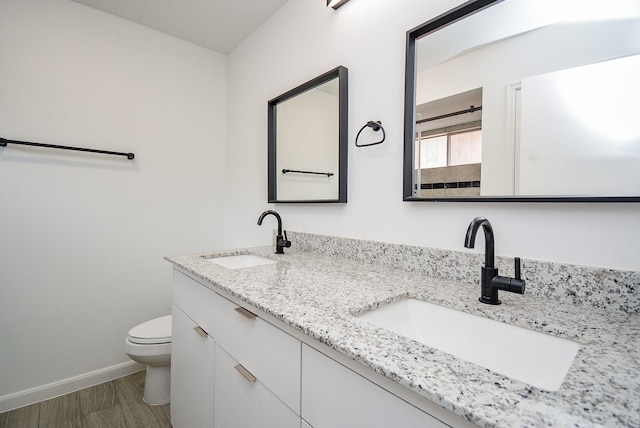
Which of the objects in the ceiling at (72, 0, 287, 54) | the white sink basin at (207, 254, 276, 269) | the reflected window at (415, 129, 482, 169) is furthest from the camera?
the ceiling at (72, 0, 287, 54)

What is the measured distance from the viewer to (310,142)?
1.67 meters

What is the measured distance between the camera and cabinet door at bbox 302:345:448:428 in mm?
476

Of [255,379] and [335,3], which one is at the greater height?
[335,3]

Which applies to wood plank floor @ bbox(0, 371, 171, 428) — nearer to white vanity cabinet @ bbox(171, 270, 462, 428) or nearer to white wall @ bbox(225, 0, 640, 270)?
white vanity cabinet @ bbox(171, 270, 462, 428)

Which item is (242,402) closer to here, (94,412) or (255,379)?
(255,379)

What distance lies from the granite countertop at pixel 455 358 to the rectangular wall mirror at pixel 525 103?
324mm

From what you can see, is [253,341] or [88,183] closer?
[253,341]

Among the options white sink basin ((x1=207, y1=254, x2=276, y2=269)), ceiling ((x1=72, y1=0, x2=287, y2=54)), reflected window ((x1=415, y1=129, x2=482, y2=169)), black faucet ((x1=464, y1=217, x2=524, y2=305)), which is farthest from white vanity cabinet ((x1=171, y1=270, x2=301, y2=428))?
ceiling ((x1=72, y1=0, x2=287, y2=54))

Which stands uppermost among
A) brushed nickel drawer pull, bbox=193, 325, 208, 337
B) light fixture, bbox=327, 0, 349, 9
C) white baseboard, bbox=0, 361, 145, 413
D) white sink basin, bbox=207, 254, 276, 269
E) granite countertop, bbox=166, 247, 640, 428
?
light fixture, bbox=327, 0, 349, 9

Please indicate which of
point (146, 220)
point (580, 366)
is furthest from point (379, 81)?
point (146, 220)

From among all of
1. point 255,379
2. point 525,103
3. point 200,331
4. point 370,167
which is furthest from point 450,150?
point 200,331

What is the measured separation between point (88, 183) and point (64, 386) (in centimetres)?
127

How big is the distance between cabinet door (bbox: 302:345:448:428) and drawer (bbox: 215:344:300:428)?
96 millimetres

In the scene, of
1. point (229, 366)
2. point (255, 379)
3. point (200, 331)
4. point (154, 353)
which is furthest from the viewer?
point (154, 353)
